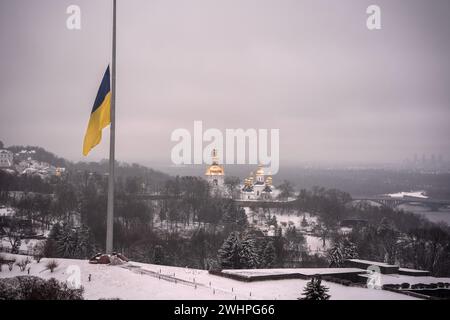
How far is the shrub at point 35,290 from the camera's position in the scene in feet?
41.0

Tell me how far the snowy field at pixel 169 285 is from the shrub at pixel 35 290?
547 mm

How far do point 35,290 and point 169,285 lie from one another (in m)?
3.93

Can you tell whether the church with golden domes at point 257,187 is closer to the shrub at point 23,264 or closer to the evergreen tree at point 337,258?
the evergreen tree at point 337,258

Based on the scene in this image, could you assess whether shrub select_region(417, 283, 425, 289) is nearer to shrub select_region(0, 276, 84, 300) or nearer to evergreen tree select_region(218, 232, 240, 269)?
evergreen tree select_region(218, 232, 240, 269)

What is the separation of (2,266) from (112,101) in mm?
6509

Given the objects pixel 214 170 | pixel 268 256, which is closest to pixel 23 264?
pixel 268 256

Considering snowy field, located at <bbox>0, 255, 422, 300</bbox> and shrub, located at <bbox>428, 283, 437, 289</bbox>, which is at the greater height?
snowy field, located at <bbox>0, 255, 422, 300</bbox>

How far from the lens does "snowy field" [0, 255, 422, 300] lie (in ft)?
45.2

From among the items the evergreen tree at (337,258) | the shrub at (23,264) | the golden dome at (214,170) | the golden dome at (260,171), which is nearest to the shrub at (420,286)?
the evergreen tree at (337,258)

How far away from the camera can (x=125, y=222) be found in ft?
204

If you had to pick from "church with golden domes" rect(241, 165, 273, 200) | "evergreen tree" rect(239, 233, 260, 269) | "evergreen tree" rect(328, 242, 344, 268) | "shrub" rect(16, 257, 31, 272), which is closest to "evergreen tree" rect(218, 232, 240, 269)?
"evergreen tree" rect(239, 233, 260, 269)

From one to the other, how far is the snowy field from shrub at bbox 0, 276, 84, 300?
547 millimetres

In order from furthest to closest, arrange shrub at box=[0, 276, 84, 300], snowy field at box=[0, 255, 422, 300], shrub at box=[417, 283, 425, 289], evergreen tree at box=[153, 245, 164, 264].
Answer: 1. evergreen tree at box=[153, 245, 164, 264]
2. shrub at box=[417, 283, 425, 289]
3. snowy field at box=[0, 255, 422, 300]
4. shrub at box=[0, 276, 84, 300]
